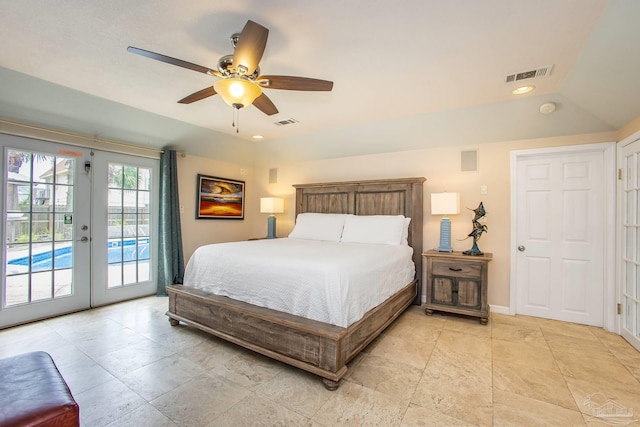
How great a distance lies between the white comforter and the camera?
219 centimetres

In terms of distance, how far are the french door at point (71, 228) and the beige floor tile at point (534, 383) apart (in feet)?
14.5

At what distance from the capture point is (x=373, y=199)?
4309 mm

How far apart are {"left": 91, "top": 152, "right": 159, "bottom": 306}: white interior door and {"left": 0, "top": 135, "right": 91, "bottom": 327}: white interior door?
12 cm

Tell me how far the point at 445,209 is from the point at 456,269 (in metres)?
0.74

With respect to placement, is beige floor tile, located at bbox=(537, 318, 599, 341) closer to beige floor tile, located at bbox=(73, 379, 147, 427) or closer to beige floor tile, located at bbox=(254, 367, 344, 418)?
beige floor tile, located at bbox=(254, 367, 344, 418)

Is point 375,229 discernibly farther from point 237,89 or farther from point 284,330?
point 237,89

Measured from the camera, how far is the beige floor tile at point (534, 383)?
1934 mm

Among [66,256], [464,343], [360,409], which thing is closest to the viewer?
[360,409]

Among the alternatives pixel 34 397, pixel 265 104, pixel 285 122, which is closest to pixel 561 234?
pixel 265 104

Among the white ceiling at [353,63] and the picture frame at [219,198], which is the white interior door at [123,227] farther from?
the picture frame at [219,198]

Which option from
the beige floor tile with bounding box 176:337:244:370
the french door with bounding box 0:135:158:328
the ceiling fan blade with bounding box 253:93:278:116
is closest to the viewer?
the beige floor tile with bounding box 176:337:244:370

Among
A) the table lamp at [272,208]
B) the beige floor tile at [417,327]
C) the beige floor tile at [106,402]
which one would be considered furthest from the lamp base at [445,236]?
the beige floor tile at [106,402]

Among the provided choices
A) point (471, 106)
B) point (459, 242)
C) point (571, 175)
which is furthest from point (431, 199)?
point (571, 175)

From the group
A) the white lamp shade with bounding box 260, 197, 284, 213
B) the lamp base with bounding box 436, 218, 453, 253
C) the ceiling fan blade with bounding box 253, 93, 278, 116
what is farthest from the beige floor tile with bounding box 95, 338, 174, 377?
the lamp base with bounding box 436, 218, 453, 253
